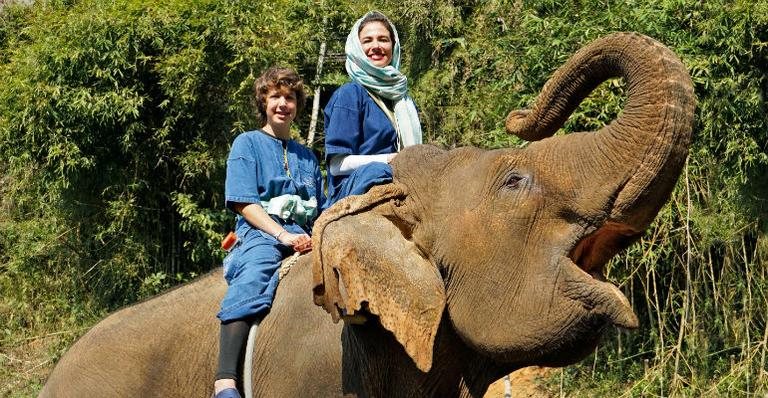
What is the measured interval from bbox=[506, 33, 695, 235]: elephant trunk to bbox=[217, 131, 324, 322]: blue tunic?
135cm

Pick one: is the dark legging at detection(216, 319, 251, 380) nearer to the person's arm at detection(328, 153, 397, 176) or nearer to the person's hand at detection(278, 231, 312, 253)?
the person's hand at detection(278, 231, 312, 253)

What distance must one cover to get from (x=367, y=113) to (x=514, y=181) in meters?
1.02

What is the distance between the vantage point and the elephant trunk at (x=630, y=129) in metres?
3.61

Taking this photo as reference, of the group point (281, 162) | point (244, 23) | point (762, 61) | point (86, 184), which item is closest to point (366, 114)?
point (281, 162)

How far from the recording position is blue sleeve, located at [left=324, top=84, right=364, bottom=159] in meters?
4.83

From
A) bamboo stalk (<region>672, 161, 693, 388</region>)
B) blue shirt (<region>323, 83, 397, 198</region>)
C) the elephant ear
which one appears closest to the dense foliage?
bamboo stalk (<region>672, 161, 693, 388</region>)

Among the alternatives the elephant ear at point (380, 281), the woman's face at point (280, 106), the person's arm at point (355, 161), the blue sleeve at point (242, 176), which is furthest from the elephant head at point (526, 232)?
the woman's face at point (280, 106)

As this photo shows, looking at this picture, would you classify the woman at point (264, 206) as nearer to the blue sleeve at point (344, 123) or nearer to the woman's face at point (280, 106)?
the woman's face at point (280, 106)

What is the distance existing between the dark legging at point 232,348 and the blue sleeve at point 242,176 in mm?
587

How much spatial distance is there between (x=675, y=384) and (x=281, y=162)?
445cm

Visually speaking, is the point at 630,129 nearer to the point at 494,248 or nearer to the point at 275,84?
the point at 494,248

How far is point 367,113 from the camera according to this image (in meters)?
4.93

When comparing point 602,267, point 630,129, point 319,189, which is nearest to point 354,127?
point 319,189

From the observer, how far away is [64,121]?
38.3 feet
